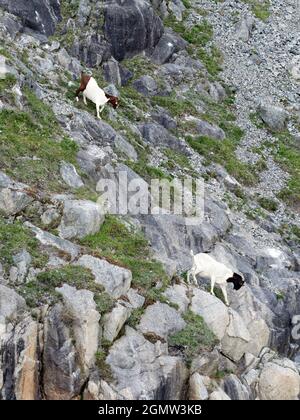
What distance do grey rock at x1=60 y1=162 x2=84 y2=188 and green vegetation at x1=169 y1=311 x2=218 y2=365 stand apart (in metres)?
8.65

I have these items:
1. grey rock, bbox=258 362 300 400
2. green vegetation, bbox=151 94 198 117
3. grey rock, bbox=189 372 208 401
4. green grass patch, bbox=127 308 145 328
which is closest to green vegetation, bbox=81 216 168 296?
green grass patch, bbox=127 308 145 328

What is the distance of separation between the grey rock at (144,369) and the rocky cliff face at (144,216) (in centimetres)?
5

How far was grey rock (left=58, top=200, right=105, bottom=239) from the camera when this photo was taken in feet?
76.6

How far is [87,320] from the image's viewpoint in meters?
18.8

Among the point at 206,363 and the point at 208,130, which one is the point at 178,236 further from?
the point at 208,130

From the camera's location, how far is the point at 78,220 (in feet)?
77.9

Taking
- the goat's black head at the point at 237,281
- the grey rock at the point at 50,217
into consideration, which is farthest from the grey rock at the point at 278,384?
the grey rock at the point at 50,217

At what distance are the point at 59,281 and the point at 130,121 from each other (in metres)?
18.8

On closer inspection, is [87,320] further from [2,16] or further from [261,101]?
[261,101]

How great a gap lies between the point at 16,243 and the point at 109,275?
3.42 metres

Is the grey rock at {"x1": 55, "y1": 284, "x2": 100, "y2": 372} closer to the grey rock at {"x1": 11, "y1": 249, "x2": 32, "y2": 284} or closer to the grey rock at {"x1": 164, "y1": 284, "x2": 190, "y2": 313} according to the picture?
the grey rock at {"x1": 11, "y1": 249, "x2": 32, "y2": 284}

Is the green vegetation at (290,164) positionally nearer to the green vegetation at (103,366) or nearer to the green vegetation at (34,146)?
the green vegetation at (34,146)

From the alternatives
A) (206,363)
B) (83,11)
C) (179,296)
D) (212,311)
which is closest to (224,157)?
(83,11)

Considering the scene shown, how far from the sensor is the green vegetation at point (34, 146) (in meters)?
25.4
